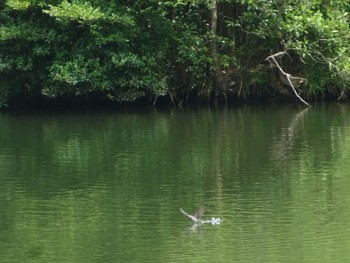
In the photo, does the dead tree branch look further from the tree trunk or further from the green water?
the green water

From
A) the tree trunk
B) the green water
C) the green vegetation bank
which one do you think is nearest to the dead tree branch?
the green vegetation bank

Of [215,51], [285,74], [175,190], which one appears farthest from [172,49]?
[175,190]

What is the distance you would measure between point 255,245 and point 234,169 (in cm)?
413

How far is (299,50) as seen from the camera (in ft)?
66.3

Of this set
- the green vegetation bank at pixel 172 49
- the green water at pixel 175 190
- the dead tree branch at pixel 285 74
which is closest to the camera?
the green water at pixel 175 190

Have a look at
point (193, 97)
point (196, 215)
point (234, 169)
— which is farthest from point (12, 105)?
point (196, 215)

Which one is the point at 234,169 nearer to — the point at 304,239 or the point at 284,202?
the point at 284,202

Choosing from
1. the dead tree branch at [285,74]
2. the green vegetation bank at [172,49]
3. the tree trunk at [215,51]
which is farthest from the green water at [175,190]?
the tree trunk at [215,51]

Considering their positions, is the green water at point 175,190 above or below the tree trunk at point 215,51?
below

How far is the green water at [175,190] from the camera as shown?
8273 mm

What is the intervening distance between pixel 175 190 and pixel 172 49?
10.8 metres

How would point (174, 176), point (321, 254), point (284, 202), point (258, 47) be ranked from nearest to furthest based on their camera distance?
point (321, 254) < point (284, 202) < point (174, 176) < point (258, 47)

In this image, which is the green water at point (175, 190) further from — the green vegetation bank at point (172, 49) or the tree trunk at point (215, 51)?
the tree trunk at point (215, 51)

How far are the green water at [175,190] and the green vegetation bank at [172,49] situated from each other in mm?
2264
